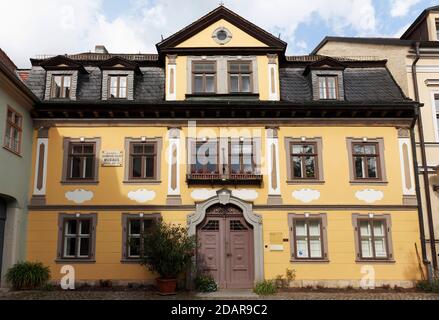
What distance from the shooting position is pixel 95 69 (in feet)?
59.5

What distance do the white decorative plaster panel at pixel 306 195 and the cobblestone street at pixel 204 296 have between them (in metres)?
3.35

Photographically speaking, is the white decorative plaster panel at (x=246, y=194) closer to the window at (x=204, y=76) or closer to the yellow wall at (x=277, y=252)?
the yellow wall at (x=277, y=252)

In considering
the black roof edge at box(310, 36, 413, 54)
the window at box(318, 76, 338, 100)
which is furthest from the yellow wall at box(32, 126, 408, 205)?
the black roof edge at box(310, 36, 413, 54)

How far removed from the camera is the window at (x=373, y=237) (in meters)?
15.8

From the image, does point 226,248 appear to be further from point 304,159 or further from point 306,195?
point 304,159

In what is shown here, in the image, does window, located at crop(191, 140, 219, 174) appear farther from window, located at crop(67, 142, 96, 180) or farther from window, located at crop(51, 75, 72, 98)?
window, located at crop(51, 75, 72, 98)

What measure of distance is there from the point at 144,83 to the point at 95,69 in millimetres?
2266

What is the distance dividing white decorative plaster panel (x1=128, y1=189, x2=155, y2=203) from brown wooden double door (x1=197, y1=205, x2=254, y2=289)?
2.15m

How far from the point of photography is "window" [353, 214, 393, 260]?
51.9ft

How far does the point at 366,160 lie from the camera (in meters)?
16.6

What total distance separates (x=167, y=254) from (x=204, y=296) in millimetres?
1847

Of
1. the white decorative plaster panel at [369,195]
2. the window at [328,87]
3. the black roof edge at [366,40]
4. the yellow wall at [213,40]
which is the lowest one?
the white decorative plaster panel at [369,195]

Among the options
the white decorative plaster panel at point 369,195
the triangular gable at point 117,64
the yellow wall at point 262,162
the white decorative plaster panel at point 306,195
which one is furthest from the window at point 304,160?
the triangular gable at point 117,64

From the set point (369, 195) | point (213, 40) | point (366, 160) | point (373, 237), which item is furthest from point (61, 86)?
point (373, 237)
